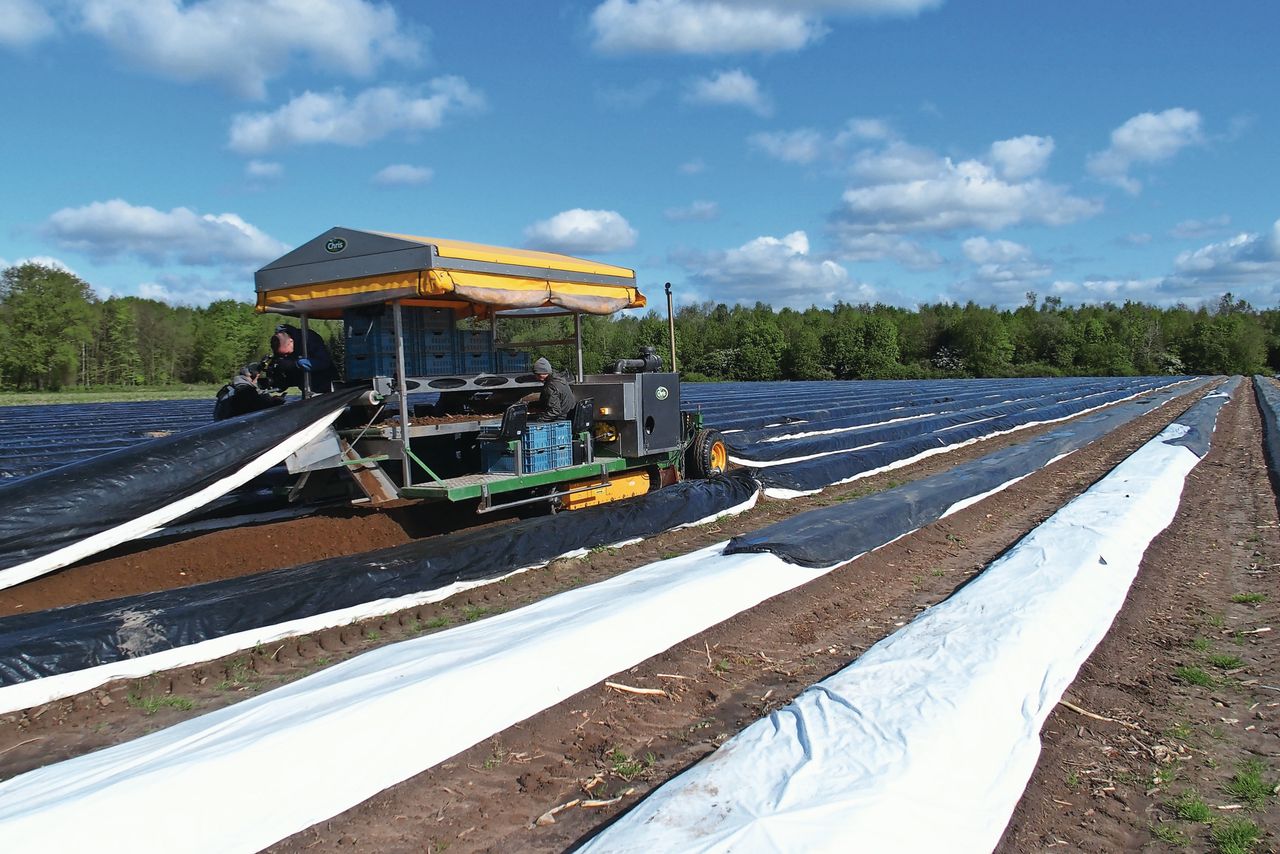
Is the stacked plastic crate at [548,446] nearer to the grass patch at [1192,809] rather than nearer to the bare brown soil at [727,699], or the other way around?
the bare brown soil at [727,699]

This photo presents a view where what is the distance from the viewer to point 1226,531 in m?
9.72

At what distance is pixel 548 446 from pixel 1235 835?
6693 millimetres

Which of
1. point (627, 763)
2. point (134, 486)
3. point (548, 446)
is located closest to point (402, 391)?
point (548, 446)

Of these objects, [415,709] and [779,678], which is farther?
[779,678]

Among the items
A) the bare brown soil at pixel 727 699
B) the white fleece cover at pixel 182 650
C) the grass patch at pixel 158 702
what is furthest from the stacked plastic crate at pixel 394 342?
the grass patch at pixel 158 702

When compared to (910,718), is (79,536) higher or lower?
higher

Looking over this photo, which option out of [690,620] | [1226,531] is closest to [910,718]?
[690,620]

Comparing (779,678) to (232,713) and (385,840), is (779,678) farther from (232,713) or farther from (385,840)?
(232,713)

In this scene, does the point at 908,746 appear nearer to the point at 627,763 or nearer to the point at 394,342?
the point at 627,763

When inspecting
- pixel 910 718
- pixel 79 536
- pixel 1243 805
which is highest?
pixel 79 536

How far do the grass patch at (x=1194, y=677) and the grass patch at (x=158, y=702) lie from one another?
599cm

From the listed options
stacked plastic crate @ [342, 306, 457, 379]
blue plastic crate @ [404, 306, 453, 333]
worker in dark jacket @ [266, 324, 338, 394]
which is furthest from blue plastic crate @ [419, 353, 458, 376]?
worker in dark jacket @ [266, 324, 338, 394]

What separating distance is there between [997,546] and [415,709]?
6747 millimetres

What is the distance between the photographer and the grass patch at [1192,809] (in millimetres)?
3704
